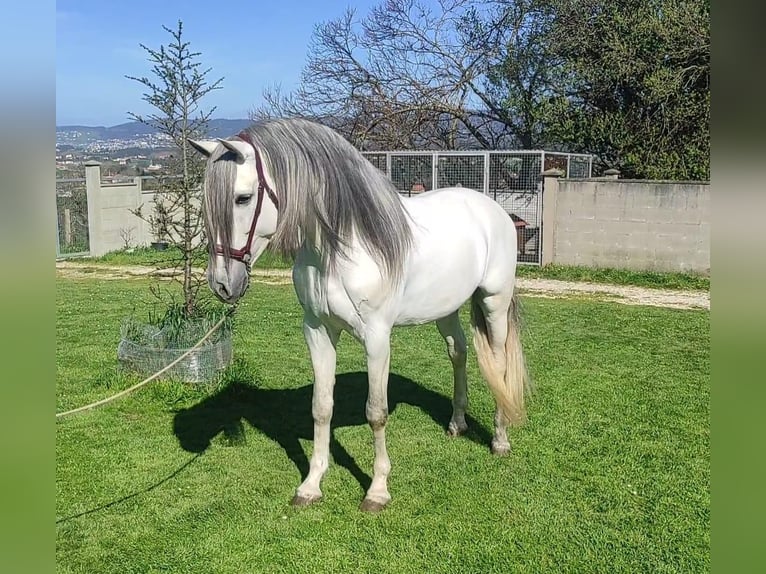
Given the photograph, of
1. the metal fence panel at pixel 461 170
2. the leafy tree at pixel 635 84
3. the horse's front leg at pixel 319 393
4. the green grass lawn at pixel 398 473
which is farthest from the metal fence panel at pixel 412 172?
the horse's front leg at pixel 319 393

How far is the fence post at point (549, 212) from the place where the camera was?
1152cm

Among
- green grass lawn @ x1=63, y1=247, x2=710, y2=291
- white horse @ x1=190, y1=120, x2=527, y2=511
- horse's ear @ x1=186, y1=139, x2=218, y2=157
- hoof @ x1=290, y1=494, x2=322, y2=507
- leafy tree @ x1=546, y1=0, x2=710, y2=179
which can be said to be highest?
leafy tree @ x1=546, y1=0, x2=710, y2=179

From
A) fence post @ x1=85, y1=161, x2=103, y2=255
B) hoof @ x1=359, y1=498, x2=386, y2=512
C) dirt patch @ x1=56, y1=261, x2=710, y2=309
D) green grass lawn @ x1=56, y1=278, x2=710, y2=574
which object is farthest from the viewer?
fence post @ x1=85, y1=161, x2=103, y2=255

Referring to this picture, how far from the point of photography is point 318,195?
289 cm

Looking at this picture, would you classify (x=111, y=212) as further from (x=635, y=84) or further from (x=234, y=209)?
(x=234, y=209)

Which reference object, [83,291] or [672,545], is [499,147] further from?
[672,545]

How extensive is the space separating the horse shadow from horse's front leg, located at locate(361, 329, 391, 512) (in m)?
0.23

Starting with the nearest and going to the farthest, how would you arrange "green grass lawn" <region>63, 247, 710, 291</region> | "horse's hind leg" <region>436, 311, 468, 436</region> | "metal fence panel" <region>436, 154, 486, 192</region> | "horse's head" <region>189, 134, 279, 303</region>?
"horse's head" <region>189, 134, 279, 303</region> < "horse's hind leg" <region>436, 311, 468, 436</region> < "green grass lawn" <region>63, 247, 710, 291</region> < "metal fence panel" <region>436, 154, 486, 192</region>

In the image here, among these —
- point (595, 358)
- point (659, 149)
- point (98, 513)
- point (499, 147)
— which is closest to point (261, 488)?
point (98, 513)

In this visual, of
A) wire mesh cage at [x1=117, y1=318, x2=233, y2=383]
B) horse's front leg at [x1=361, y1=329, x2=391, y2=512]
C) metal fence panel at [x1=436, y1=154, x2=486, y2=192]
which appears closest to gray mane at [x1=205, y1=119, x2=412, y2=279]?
horse's front leg at [x1=361, y1=329, x2=391, y2=512]

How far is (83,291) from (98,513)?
297 inches

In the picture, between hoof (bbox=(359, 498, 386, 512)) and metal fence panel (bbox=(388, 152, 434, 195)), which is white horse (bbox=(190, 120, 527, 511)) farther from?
metal fence panel (bbox=(388, 152, 434, 195))

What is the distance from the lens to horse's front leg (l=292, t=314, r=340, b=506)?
3.32 m

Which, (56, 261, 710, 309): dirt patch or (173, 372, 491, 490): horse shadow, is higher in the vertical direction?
(56, 261, 710, 309): dirt patch
